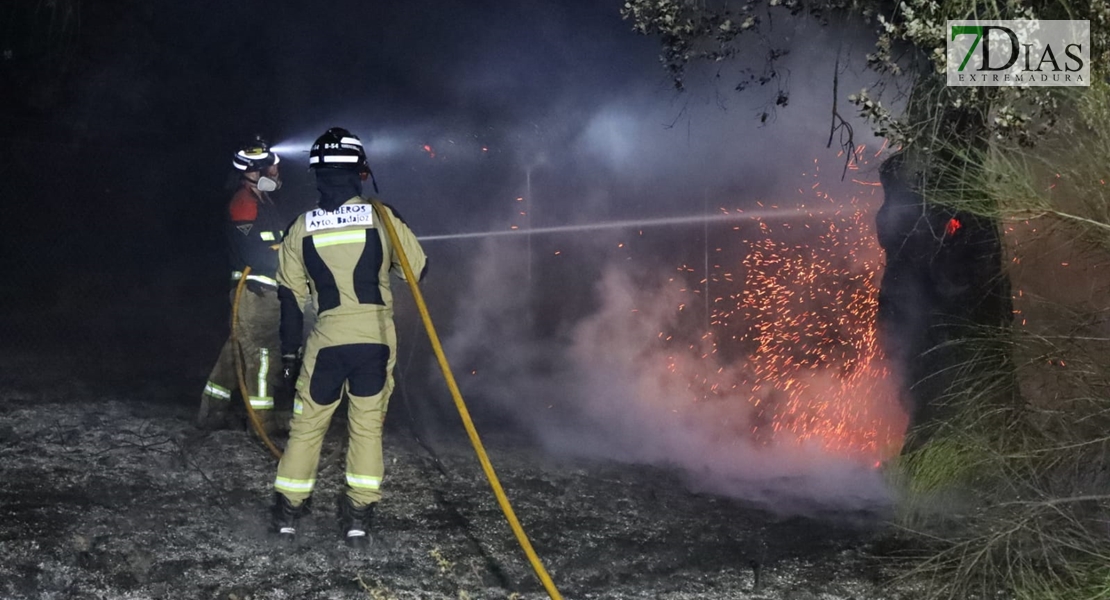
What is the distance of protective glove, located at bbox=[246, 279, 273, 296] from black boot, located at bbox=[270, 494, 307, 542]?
195 centimetres

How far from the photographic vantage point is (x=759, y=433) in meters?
9.25

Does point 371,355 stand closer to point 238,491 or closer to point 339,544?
point 339,544

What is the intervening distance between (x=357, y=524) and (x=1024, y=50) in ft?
13.6

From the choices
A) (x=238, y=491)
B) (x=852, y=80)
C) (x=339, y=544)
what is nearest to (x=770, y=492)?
(x=339, y=544)

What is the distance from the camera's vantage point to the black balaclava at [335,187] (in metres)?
4.79

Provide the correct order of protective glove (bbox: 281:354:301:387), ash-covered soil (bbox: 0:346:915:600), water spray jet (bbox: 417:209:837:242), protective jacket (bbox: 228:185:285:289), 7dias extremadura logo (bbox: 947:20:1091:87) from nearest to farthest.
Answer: ash-covered soil (bbox: 0:346:915:600) < 7dias extremadura logo (bbox: 947:20:1091:87) < protective glove (bbox: 281:354:301:387) < protective jacket (bbox: 228:185:285:289) < water spray jet (bbox: 417:209:837:242)

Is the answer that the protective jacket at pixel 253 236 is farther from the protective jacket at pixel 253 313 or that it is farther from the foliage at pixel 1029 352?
the foliage at pixel 1029 352

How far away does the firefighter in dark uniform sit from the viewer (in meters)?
6.35

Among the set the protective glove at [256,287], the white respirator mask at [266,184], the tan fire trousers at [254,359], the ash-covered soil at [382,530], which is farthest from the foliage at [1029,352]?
the tan fire trousers at [254,359]

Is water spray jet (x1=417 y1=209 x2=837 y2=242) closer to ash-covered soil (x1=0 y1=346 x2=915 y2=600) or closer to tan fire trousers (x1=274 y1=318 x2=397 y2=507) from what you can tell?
ash-covered soil (x1=0 y1=346 x2=915 y2=600)

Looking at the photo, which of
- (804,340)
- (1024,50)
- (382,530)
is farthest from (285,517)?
(804,340)

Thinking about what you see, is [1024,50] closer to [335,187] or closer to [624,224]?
[335,187]

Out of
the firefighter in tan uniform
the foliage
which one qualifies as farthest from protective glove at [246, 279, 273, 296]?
the foliage

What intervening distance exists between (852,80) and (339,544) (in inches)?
323
